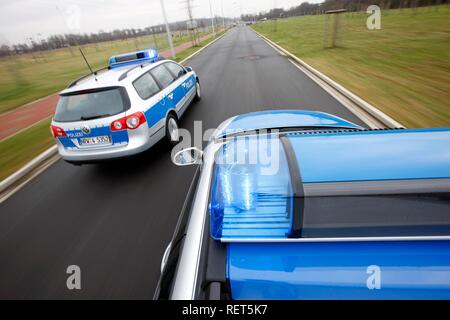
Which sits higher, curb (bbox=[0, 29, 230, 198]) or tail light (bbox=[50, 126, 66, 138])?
tail light (bbox=[50, 126, 66, 138])

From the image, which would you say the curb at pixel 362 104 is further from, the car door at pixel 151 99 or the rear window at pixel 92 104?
the rear window at pixel 92 104

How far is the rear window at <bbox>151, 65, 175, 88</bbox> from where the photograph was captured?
17.2ft

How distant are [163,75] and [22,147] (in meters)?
Answer: 3.87

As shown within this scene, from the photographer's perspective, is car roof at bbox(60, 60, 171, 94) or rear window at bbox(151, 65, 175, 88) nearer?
car roof at bbox(60, 60, 171, 94)

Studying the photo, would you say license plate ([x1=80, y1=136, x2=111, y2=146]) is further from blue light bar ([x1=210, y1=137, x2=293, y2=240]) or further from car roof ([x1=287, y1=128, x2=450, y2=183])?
car roof ([x1=287, y1=128, x2=450, y2=183])

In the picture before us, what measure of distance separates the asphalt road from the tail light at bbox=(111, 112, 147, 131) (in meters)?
0.82

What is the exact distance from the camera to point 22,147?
232 inches

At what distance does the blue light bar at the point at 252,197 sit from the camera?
139 centimetres

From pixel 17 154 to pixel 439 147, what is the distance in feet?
24.0

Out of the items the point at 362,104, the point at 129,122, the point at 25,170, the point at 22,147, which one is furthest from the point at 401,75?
the point at 22,147

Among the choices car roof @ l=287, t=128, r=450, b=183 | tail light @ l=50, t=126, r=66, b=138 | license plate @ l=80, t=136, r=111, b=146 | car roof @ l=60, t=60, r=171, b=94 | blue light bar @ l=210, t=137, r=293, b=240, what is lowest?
license plate @ l=80, t=136, r=111, b=146

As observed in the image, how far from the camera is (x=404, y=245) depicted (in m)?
1.26

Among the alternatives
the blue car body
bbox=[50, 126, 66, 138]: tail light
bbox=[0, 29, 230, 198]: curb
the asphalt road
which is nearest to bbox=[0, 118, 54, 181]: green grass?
bbox=[0, 29, 230, 198]: curb
